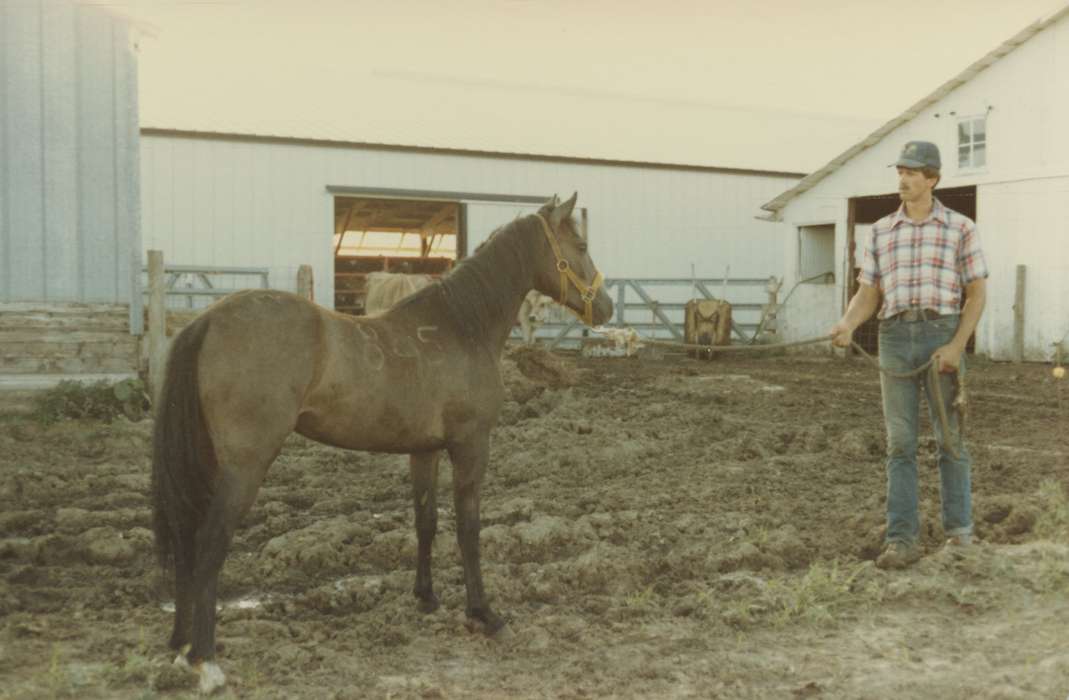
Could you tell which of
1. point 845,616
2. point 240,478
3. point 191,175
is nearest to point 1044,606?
point 845,616

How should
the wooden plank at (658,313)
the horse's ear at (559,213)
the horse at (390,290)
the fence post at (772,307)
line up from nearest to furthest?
the horse's ear at (559,213)
the horse at (390,290)
the wooden plank at (658,313)
the fence post at (772,307)

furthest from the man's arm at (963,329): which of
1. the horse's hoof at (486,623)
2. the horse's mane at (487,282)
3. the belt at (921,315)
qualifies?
the horse's hoof at (486,623)

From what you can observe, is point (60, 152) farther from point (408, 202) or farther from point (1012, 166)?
point (1012, 166)

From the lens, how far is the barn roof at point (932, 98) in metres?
14.7

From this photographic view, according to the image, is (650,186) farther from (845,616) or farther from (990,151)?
(845,616)

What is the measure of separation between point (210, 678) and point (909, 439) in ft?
11.0

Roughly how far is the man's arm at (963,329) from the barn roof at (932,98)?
11667 millimetres

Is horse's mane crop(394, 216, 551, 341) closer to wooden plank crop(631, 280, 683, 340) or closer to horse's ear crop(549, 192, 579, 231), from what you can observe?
horse's ear crop(549, 192, 579, 231)

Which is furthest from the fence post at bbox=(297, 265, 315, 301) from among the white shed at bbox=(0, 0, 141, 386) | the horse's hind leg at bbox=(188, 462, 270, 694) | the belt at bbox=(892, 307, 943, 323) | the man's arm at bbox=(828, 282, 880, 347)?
the horse's hind leg at bbox=(188, 462, 270, 694)

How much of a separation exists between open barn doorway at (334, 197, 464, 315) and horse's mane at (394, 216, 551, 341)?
15.8m

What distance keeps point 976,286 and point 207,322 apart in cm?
Answer: 349

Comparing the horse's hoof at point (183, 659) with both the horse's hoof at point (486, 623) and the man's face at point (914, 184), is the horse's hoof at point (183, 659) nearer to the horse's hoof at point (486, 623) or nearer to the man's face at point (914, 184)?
the horse's hoof at point (486, 623)

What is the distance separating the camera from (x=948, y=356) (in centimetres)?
461

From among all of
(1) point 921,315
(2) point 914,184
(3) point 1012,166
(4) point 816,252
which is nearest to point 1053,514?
(1) point 921,315
